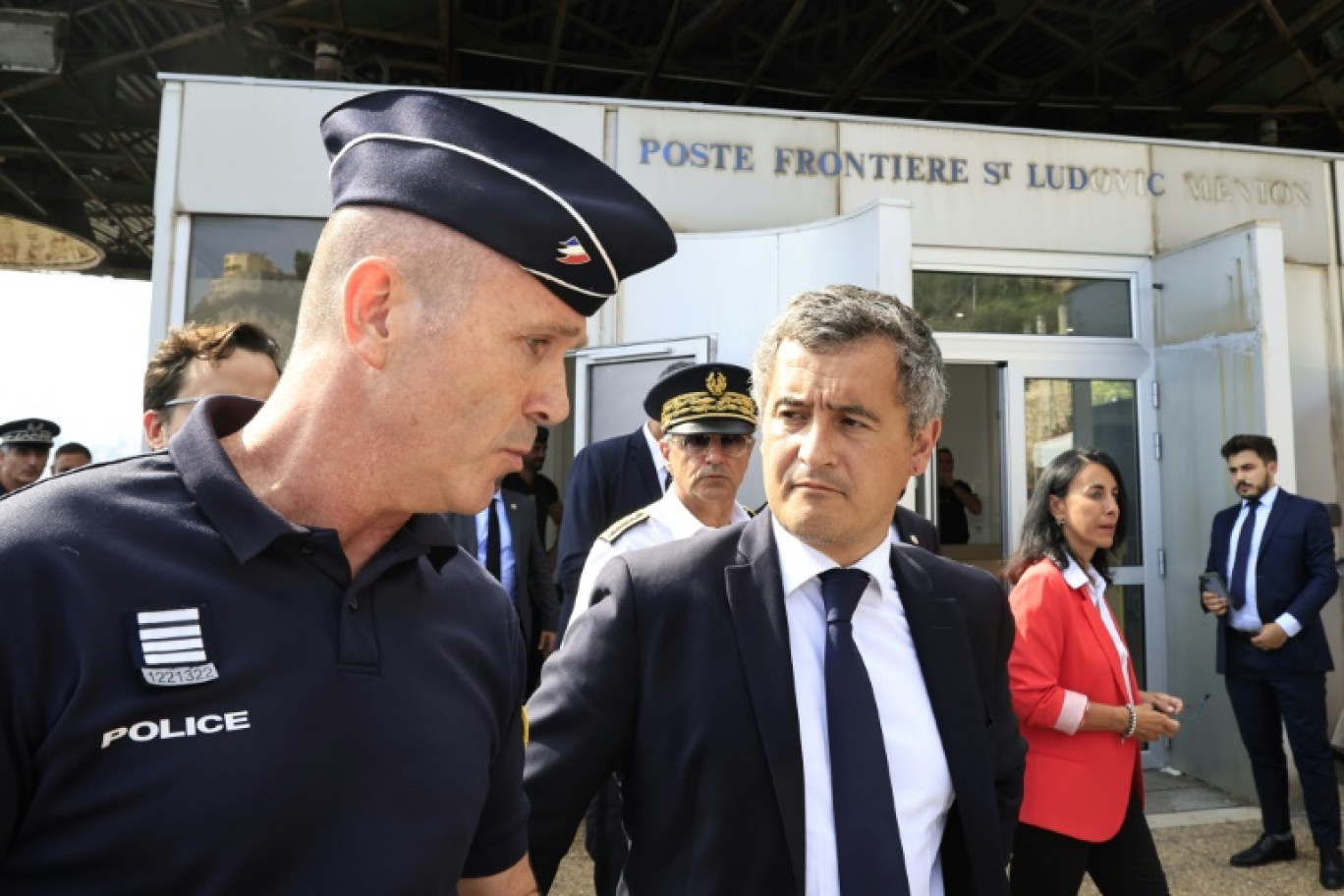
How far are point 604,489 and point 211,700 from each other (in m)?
3.48

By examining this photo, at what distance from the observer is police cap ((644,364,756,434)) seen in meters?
3.38

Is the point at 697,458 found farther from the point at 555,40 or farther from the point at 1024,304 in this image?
the point at 555,40

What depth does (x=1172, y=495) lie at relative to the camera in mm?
6262

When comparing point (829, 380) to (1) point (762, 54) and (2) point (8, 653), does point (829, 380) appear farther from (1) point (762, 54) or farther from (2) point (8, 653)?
(1) point (762, 54)

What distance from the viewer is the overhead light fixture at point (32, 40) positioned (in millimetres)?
7578

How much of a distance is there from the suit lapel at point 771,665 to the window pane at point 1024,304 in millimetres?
4893

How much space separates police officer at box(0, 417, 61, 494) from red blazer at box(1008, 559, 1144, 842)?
603 centimetres

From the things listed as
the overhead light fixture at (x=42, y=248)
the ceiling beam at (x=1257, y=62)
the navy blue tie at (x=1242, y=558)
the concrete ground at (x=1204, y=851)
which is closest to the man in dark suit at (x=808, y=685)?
the concrete ground at (x=1204, y=851)

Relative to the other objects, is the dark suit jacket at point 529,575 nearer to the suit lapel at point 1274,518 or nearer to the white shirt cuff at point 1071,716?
the white shirt cuff at point 1071,716

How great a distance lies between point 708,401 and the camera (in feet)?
11.4

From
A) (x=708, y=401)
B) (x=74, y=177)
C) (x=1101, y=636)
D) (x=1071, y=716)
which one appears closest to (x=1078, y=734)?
(x=1071, y=716)

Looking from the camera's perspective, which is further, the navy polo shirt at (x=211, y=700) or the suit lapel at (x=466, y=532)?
the suit lapel at (x=466, y=532)

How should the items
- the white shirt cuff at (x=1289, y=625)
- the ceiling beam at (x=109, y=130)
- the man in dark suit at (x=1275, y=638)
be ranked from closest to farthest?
the man in dark suit at (x=1275, y=638)
the white shirt cuff at (x=1289, y=625)
the ceiling beam at (x=109, y=130)

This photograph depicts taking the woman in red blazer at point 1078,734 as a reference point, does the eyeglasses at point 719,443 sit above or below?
above
